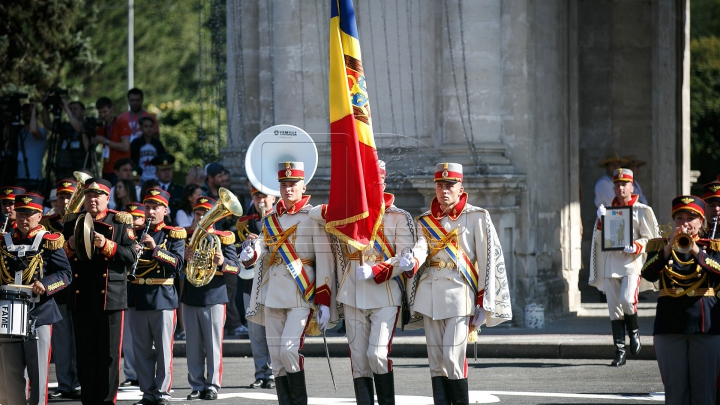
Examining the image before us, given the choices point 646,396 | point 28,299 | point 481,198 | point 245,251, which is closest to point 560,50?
point 481,198

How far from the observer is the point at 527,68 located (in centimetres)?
1606

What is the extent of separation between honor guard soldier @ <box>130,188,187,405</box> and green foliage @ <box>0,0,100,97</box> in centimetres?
1965

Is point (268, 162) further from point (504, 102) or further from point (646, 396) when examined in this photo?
point (504, 102)

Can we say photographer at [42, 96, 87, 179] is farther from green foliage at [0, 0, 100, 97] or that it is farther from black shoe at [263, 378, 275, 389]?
green foliage at [0, 0, 100, 97]

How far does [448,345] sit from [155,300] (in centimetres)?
310

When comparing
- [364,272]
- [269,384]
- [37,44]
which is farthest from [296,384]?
[37,44]

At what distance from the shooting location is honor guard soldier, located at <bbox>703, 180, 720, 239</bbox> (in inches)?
382

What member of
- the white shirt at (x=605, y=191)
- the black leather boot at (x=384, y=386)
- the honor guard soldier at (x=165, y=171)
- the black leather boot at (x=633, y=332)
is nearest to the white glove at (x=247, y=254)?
the black leather boot at (x=384, y=386)

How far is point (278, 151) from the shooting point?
998 cm

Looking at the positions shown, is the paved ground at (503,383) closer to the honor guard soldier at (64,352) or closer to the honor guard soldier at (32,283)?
the honor guard soldier at (64,352)

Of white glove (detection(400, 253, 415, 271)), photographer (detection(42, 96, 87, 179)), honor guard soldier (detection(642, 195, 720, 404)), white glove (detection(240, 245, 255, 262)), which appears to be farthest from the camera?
photographer (detection(42, 96, 87, 179))

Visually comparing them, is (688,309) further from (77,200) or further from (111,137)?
(111,137)

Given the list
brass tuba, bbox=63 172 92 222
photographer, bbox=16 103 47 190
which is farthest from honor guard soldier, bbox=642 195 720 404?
photographer, bbox=16 103 47 190

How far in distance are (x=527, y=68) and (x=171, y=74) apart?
36533 mm
